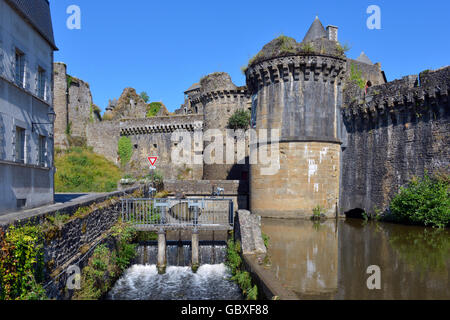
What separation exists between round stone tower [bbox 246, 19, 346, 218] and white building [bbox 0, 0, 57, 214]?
32.5 feet

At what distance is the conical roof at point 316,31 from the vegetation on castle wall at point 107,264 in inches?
633

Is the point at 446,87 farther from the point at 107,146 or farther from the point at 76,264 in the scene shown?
the point at 107,146

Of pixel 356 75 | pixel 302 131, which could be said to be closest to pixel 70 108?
pixel 302 131

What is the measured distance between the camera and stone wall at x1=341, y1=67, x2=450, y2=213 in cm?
1341

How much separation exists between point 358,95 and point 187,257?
11862 millimetres

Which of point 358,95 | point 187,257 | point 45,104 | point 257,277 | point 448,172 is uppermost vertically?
point 358,95

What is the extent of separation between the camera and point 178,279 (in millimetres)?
9820

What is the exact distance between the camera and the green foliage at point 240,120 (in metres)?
28.0

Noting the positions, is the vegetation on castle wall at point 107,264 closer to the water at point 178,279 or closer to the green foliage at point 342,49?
the water at point 178,279

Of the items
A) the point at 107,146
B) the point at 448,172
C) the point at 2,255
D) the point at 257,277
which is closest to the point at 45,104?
the point at 2,255

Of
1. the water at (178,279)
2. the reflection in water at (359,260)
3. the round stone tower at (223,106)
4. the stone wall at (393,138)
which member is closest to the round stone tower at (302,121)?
the stone wall at (393,138)

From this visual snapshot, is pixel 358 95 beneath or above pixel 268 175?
above

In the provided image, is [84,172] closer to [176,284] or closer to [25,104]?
[25,104]

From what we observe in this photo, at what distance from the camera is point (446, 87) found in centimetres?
1285
